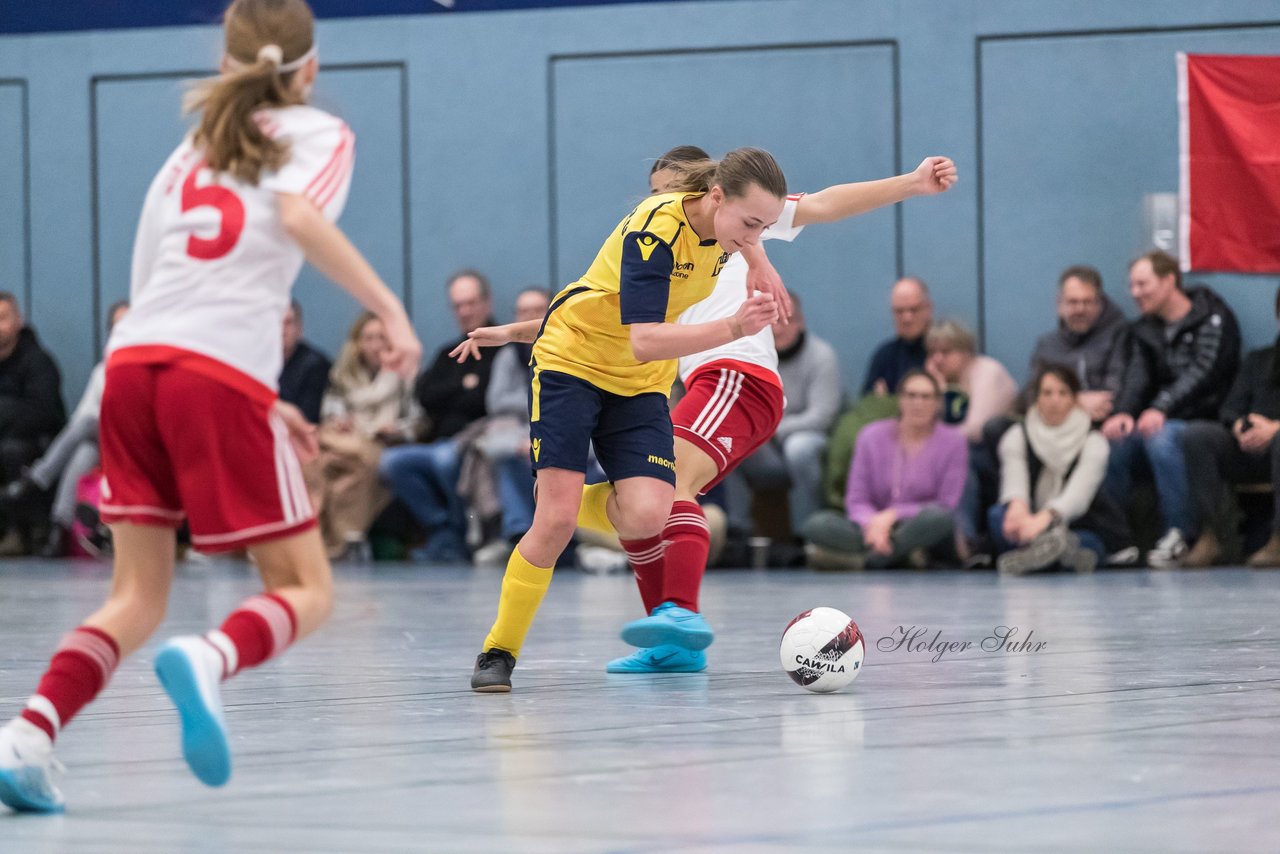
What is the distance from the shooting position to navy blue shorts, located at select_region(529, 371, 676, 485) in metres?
5.16

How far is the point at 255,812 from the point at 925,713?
1.86 metres

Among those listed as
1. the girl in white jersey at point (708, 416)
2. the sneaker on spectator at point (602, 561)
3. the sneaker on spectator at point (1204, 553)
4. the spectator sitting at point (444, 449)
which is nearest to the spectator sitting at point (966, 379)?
the sneaker on spectator at point (1204, 553)

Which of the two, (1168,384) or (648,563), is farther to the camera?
(1168,384)

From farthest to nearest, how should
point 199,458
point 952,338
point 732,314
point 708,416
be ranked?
point 952,338
point 732,314
point 708,416
point 199,458

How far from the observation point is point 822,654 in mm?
4949

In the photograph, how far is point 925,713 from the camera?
14.8 feet

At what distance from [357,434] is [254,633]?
8597 millimetres

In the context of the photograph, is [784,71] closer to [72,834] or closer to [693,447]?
[693,447]

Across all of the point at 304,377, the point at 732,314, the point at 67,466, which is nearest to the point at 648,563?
the point at 732,314

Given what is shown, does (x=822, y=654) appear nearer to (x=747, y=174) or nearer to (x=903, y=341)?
(x=747, y=174)

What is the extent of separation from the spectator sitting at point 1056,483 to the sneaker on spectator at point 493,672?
552cm

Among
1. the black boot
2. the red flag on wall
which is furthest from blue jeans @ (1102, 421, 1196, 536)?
the black boot

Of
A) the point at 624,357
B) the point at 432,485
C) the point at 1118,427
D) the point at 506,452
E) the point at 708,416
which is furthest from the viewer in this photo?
the point at 432,485

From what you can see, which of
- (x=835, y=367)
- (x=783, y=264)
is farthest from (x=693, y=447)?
(x=783, y=264)
